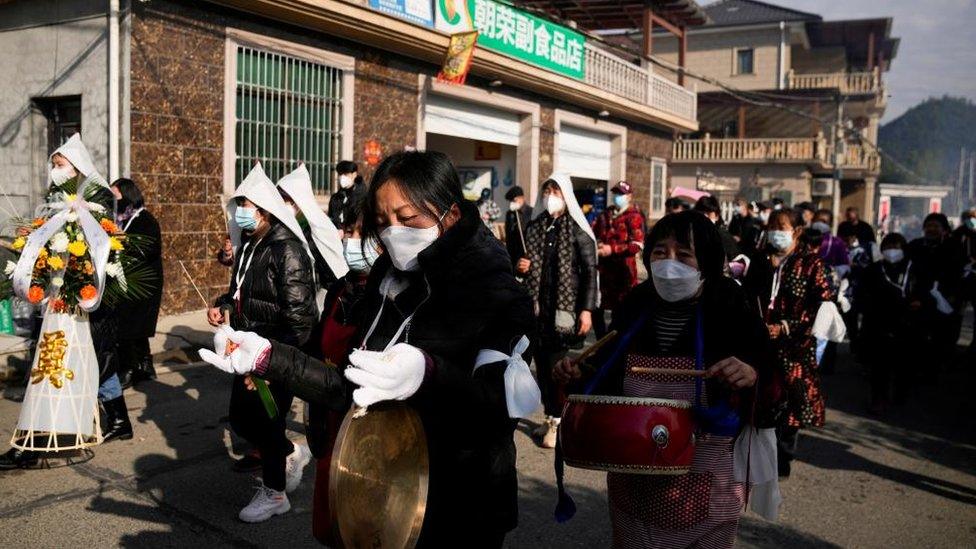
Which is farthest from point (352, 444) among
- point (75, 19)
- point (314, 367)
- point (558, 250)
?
point (75, 19)

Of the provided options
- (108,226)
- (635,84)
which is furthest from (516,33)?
(108,226)

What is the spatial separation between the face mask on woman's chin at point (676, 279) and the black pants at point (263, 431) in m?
2.25

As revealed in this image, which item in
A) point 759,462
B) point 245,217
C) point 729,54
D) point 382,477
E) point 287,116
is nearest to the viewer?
point 382,477

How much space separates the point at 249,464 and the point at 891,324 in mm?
5885

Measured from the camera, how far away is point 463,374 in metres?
2.02

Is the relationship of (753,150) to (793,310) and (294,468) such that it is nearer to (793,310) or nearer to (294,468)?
(793,310)

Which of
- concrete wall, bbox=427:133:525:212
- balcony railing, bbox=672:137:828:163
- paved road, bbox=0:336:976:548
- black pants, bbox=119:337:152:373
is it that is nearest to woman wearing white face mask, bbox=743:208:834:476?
paved road, bbox=0:336:976:548

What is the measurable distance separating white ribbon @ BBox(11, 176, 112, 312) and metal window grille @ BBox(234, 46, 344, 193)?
607cm

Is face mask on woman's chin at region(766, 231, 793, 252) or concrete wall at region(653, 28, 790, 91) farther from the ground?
concrete wall at region(653, 28, 790, 91)

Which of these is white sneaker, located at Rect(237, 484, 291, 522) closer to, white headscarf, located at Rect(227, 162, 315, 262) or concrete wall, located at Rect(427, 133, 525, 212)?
white headscarf, located at Rect(227, 162, 315, 262)

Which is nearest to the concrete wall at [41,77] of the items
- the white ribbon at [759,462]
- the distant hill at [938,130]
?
the white ribbon at [759,462]

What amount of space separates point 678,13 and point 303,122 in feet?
50.0

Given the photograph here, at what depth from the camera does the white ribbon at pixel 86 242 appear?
4.57 m

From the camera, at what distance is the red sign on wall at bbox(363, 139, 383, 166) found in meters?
12.6
